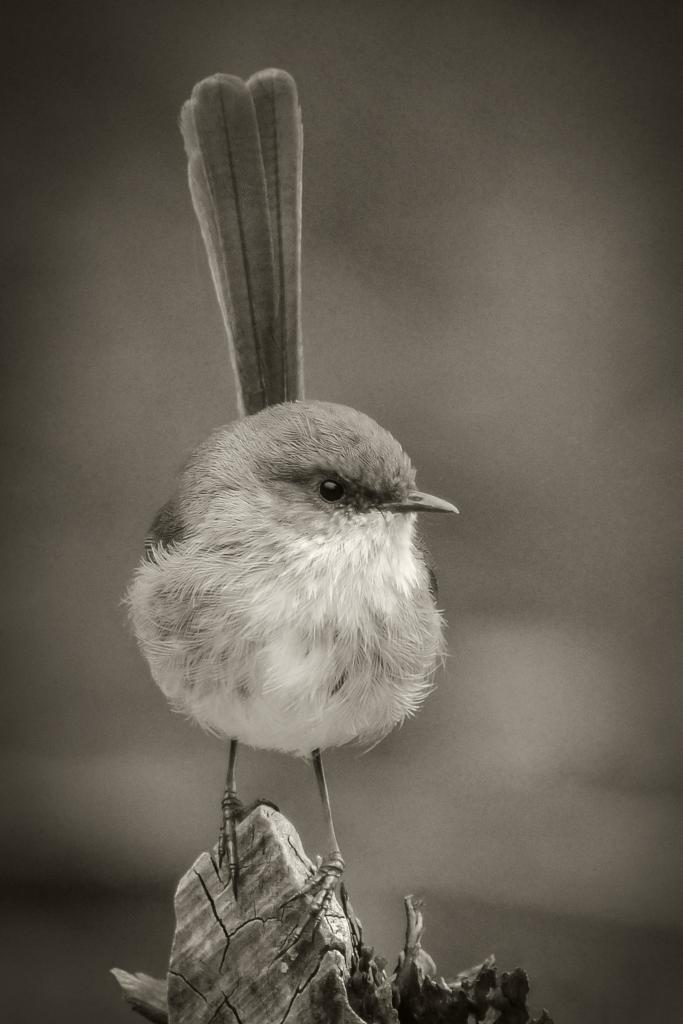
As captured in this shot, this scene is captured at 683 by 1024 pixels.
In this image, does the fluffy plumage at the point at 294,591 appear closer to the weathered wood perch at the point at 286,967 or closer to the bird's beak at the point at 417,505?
the bird's beak at the point at 417,505

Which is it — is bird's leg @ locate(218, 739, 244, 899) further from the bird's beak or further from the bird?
the bird's beak

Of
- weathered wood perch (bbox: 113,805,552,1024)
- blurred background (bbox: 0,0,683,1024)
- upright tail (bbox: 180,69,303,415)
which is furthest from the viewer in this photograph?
blurred background (bbox: 0,0,683,1024)

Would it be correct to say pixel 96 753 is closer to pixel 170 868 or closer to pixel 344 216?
pixel 170 868

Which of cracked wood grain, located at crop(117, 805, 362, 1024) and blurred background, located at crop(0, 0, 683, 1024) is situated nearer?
cracked wood grain, located at crop(117, 805, 362, 1024)

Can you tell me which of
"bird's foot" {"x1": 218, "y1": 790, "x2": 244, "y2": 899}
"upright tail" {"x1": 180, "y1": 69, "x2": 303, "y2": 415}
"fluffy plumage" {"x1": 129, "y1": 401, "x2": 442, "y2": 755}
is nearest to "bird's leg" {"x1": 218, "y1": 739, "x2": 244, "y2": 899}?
"bird's foot" {"x1": 218, "y1": 790, "x2": 244, "y2": 899}

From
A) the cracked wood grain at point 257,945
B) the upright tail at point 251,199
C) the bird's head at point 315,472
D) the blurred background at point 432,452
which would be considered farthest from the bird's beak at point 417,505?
the blurred background at point 432,452

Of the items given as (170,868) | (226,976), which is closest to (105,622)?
(170,868)

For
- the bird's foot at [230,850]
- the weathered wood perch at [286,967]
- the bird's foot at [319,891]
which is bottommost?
the weathered wood perch at [286,967]
